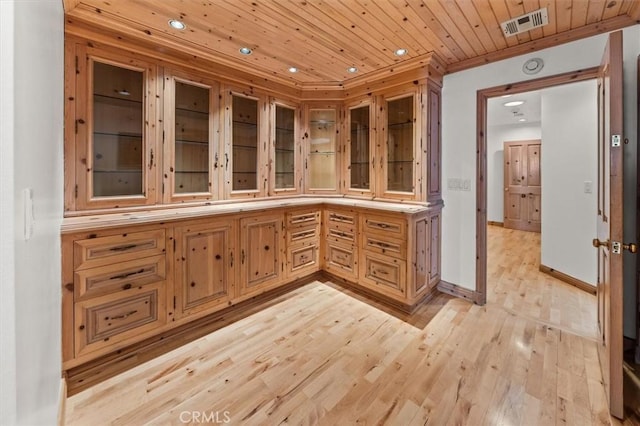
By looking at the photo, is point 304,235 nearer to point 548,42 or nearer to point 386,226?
point 386,226

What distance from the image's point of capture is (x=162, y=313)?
2.26 meters

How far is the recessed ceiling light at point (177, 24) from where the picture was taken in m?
2.20

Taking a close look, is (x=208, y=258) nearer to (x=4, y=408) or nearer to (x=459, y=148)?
(x=4, y=408)

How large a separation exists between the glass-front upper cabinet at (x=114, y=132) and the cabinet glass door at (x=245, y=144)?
0.82 meters

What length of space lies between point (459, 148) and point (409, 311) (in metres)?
1.81

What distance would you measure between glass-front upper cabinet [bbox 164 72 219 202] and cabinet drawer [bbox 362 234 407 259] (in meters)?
1.68

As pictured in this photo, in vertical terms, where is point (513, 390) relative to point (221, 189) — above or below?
below

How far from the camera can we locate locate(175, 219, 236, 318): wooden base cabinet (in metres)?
2.37

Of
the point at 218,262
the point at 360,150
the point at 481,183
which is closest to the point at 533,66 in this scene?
the point at 481,183

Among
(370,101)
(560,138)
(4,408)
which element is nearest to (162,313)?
(4,408)

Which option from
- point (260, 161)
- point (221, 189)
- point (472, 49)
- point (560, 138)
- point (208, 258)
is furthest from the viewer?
point (560, 138)

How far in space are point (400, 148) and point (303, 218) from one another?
1.37 m

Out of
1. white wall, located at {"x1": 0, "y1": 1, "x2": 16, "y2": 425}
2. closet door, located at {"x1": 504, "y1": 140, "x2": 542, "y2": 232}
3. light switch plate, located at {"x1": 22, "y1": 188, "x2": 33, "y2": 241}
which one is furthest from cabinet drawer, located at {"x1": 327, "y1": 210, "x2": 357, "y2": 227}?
closet door, located at {"x1": 504, "y1": 140, "x2": 542, "y2": 232}

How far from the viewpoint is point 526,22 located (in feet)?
7.47
